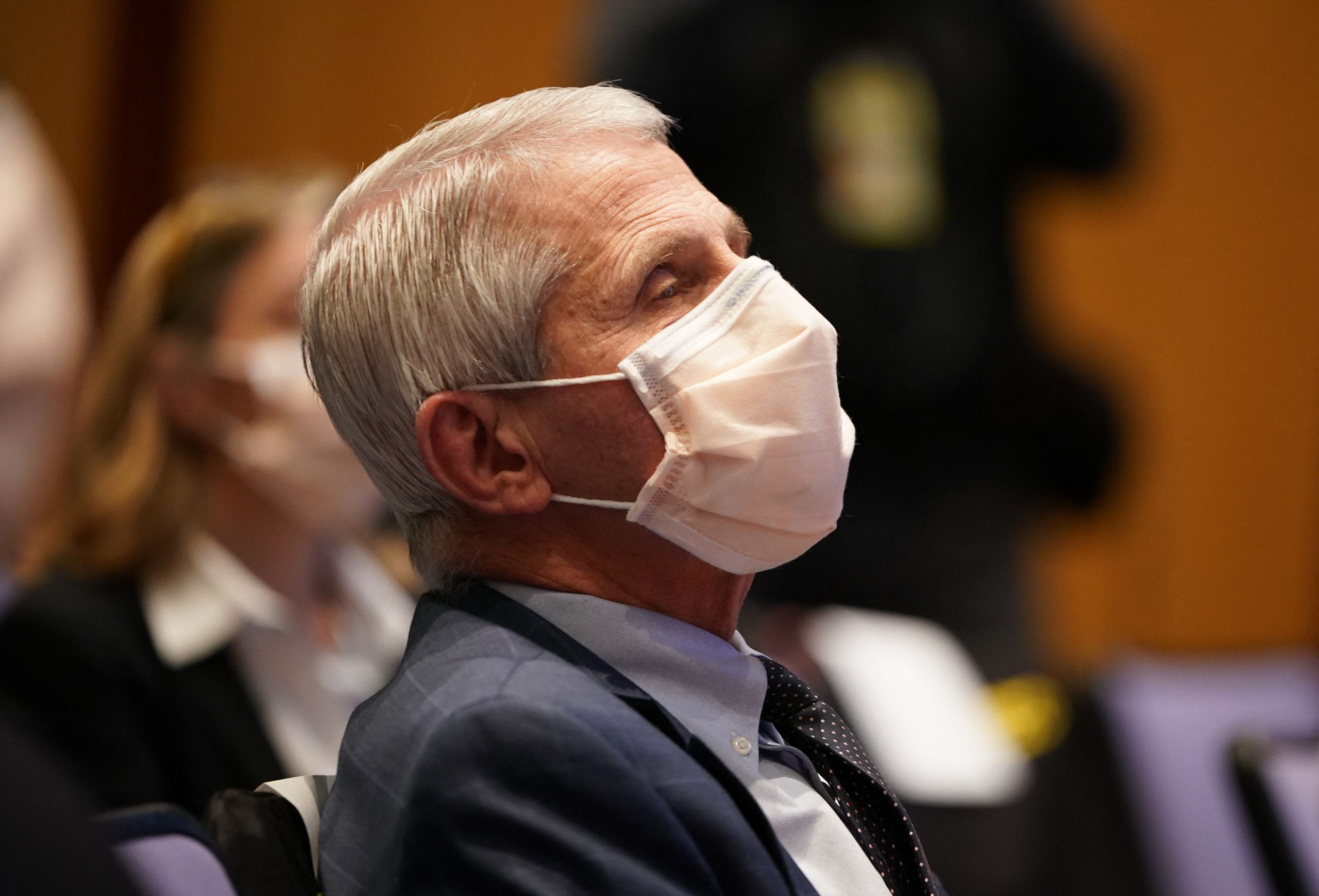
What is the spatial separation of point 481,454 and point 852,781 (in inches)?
17.1

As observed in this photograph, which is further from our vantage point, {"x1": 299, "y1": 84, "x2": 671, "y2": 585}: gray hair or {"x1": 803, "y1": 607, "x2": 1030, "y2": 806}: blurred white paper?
{"x1": 803, "y1": 607, "x2": 1030, "y2": 806}: blurred white paper

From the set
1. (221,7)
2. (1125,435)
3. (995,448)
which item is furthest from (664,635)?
(221,7)

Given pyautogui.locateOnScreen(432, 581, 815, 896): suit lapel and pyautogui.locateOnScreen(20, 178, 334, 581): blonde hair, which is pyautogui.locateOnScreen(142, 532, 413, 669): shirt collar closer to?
pyautogui.locateOnScreen(20, 178, 334, 581): blonde hair

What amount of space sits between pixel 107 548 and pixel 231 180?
0.77 m

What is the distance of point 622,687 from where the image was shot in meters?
1.26

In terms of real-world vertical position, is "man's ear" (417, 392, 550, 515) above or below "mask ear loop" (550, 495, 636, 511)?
above

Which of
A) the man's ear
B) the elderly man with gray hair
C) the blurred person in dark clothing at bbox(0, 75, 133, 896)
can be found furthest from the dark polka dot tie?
the blurred person in dark clothing at bbox(0, 75, 133, 896)

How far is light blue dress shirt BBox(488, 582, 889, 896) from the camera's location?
127cm

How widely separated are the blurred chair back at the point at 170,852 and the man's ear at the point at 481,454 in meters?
0.35

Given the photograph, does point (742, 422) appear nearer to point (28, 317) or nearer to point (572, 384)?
point (572, 384)

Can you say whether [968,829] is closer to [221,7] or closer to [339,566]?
[339,566]

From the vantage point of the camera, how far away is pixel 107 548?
2.51 meters

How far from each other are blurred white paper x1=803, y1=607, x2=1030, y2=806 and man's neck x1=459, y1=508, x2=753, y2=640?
1206mm

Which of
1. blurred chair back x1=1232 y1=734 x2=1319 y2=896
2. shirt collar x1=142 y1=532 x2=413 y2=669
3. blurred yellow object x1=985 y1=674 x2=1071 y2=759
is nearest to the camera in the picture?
blurred chair back x1=1232 y1=734 x2=1319 y2=896
